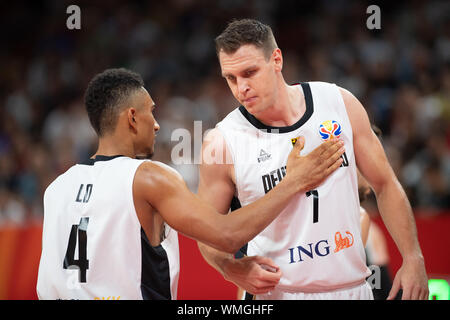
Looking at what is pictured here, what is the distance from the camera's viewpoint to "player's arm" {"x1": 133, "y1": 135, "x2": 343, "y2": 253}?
135 inches

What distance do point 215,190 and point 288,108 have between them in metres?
0.70

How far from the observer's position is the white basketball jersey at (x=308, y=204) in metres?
3.72

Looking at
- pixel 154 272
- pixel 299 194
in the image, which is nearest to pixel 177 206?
pixel 154 272

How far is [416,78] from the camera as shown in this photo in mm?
9414

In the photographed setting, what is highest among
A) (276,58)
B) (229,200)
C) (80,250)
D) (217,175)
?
(276,58)

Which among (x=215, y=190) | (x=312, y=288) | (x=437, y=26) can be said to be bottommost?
(x=312, y=288)

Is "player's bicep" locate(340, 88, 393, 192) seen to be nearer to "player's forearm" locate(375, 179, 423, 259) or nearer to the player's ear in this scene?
"player's forearm" locate(375, 179, 423, 259)

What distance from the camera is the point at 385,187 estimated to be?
12.9ft

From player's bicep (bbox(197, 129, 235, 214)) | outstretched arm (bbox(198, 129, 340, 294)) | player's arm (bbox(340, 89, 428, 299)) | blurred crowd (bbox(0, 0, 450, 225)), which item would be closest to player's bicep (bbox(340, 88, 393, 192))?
player's arm (bbox(340, 89, 428, 299))

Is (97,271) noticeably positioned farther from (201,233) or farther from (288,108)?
(288,108)

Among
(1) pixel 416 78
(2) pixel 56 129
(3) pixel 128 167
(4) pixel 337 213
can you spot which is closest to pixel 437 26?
(1) pixel 416 78

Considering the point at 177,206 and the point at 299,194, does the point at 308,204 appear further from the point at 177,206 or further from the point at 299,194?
the point at 177,206

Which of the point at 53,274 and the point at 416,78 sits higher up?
the point at 416,78

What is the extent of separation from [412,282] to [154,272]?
5.04 feet
